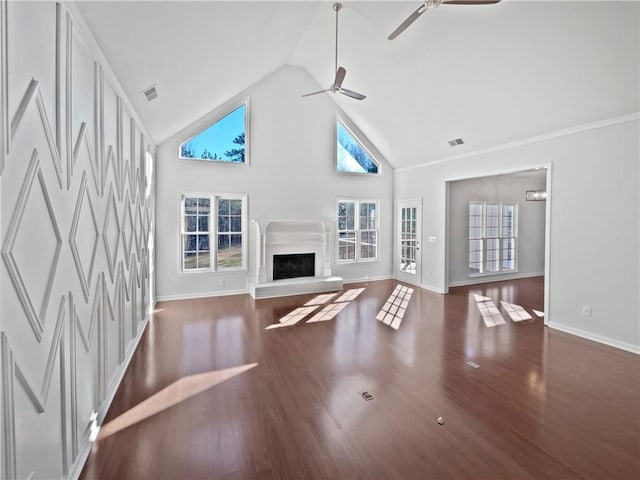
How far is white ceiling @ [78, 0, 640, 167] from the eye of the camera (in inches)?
118

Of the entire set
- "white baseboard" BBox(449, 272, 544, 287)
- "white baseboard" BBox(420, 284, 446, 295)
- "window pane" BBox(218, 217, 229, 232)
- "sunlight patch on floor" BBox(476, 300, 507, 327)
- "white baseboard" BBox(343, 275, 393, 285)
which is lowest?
"sunlight patch on floor" BBox(476, 300, 507, 327)

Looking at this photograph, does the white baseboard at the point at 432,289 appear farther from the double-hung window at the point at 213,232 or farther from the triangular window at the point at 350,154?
the double-hung window at the point at 213,232

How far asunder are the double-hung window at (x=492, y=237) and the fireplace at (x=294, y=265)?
154 inches

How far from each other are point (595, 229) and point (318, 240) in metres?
4.92

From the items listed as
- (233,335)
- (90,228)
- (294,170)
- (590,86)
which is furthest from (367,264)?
(90,228)

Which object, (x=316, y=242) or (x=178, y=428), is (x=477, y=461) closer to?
(x=178, y=428)

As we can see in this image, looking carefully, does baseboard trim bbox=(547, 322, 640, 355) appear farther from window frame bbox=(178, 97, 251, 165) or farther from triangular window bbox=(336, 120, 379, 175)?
window frame bbox=(178, 97, 251, 165)

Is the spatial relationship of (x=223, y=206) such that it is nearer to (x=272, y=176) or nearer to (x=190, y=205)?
(x=190, y=205)

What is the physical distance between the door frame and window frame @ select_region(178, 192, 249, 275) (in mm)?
3938

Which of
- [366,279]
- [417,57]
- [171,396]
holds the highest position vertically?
[417,57]

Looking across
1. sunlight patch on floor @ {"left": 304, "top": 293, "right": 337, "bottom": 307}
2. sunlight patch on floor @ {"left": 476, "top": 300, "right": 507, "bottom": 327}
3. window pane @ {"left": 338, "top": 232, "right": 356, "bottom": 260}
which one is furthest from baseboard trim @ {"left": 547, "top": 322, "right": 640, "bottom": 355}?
window pane @ {"left": 338, "top": 232, "right": 356, "bottom": 260}

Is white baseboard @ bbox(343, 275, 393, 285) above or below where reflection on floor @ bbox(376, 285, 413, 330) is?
above

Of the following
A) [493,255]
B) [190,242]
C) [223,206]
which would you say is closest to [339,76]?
[223,206]

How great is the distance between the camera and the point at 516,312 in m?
5.49
